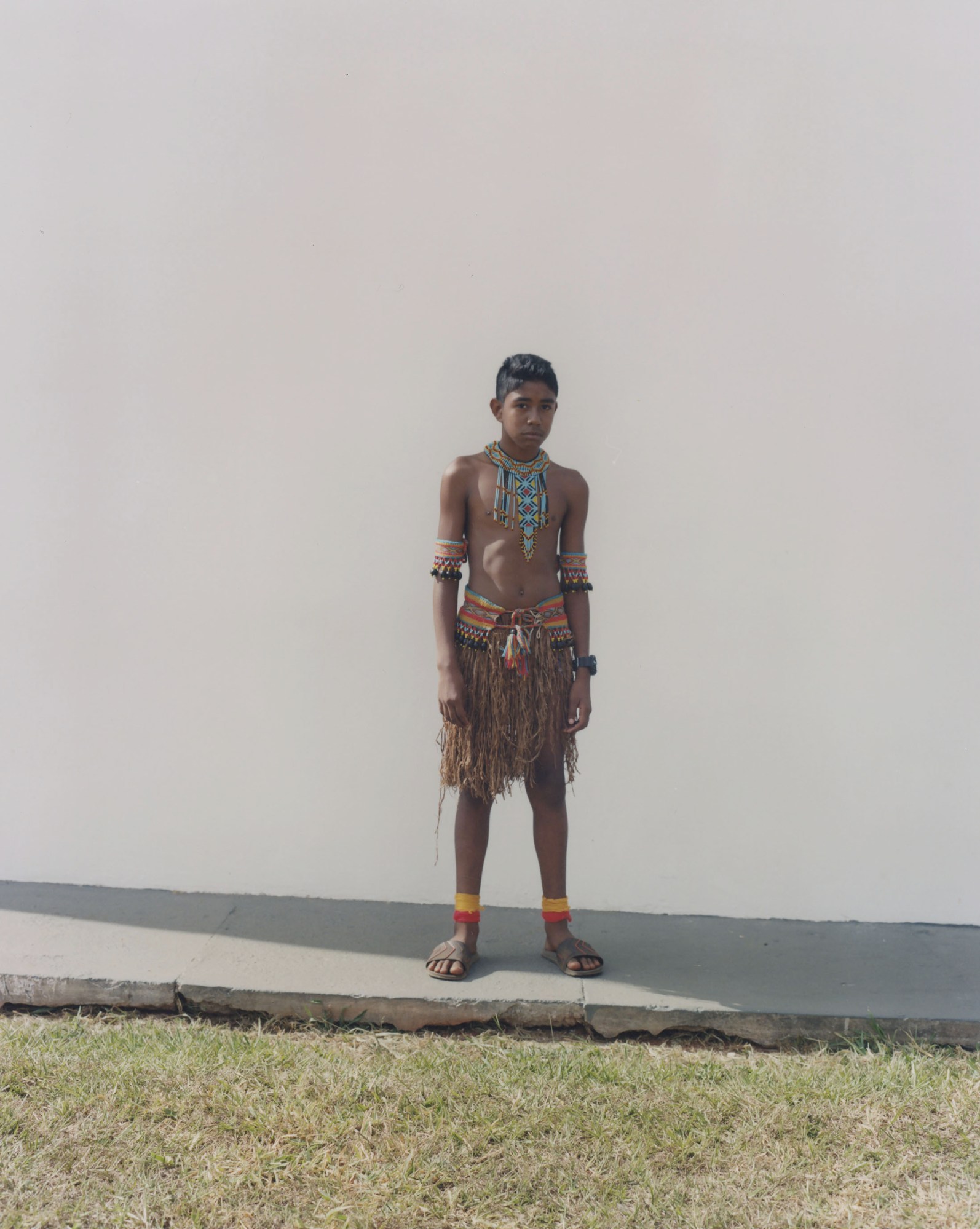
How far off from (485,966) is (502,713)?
79 cm

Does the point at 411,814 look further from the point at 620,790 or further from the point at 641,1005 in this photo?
the point at 641,1005

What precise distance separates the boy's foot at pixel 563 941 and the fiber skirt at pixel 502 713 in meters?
0.47

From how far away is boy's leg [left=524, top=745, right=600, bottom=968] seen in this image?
3059mm

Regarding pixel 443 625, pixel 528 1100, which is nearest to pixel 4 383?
pixel 443 625

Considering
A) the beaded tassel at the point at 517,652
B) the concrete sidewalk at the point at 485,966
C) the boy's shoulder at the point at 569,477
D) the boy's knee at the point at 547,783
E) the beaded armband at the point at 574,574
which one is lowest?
the concrete sidewalk at the point at 485,966

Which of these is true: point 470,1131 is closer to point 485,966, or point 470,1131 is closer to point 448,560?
point 485,966

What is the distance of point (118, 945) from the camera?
3182mm

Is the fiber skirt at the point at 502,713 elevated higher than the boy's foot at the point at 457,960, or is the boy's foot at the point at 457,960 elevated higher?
the fiber skirt at the point at 502,713

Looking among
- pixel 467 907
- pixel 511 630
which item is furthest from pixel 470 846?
pixel 511 630

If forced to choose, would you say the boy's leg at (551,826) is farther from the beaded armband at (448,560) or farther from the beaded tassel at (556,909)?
the beaded armband at (448,560)

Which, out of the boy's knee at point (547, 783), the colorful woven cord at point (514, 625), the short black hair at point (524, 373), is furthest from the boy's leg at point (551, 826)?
the short black hair at point (524, 373)

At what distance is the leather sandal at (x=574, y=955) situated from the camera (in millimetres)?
3010

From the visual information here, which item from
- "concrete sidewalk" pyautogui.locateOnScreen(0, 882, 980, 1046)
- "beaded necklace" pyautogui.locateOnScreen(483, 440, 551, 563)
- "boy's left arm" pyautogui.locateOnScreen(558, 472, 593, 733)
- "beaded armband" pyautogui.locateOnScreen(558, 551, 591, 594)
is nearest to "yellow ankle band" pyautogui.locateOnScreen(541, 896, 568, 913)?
"concrete sidewalk" pyautogui.locateOnScreen(0, 882, 980, 1046)

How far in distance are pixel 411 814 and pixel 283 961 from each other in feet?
2.43
